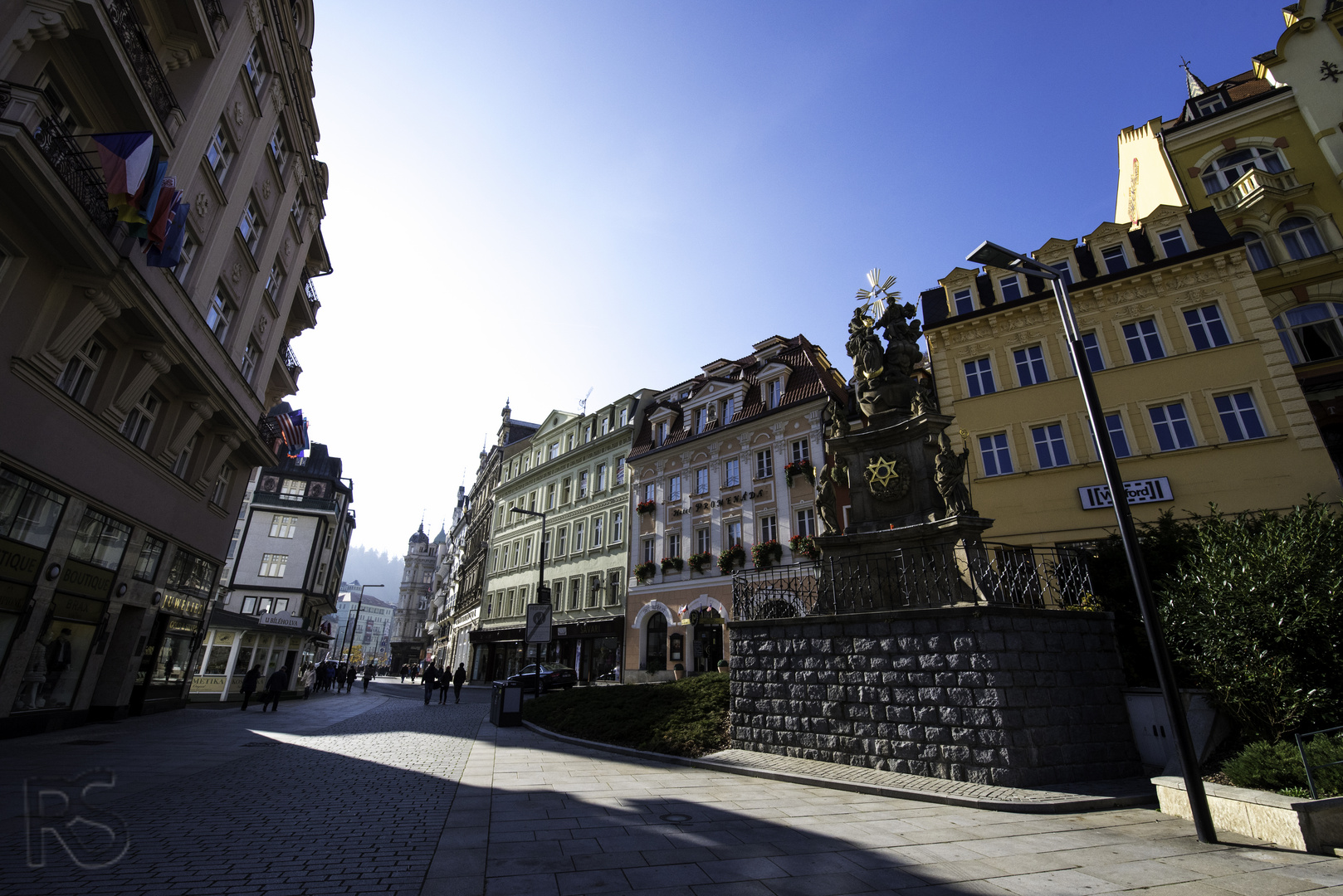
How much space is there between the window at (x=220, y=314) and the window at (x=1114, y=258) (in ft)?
102

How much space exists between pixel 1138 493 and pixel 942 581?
14245 mm

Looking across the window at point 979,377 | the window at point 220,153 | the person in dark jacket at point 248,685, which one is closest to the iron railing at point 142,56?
the window at point 220,153

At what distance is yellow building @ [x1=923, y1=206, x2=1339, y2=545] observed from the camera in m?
19.4

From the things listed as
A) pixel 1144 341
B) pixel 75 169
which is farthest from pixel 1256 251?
pixel 75 169

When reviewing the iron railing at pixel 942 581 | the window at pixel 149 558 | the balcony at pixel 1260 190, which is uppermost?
the balcony at pixel 1260 190

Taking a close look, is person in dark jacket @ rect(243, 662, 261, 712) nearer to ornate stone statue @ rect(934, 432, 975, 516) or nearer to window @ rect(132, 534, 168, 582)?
window @ rect(132, 534, 168, 582)

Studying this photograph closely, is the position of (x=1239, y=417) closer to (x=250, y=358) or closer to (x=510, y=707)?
(x=510, y=707)

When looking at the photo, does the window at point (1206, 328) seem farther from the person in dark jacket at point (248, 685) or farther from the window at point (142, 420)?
the person in dark jacket at point (248, 685)

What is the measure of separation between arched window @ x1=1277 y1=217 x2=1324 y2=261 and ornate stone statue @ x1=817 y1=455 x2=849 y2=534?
2149 centimetres

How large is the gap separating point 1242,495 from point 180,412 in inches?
1274

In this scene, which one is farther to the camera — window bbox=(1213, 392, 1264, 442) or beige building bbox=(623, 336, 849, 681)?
beige building bbox=(623, 336, 849, 681)

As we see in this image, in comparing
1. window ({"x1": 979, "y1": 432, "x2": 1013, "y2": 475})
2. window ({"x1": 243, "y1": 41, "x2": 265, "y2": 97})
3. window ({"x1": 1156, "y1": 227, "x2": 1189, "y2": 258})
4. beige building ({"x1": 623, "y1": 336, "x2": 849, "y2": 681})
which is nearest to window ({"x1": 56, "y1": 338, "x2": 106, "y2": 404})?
window ({"x1": 243, "y1": 41, "x2": 265, "y2": 97})

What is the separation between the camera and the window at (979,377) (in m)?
24.7

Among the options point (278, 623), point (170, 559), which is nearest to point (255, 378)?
point (170, 559)
